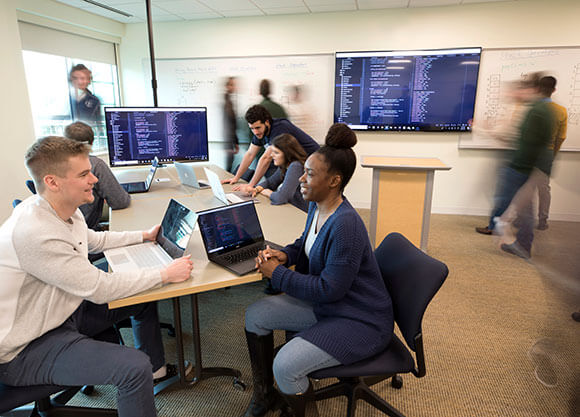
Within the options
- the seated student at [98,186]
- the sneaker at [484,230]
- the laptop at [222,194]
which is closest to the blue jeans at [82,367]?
the seated student at [98,186]

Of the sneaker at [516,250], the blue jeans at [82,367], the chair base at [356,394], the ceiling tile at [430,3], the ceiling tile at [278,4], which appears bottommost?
the sneaker at [516,250]

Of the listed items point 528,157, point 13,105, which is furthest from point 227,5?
point 528,157

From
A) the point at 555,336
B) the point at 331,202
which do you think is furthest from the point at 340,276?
the point at 555,336

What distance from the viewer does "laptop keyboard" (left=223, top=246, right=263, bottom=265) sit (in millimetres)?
1569

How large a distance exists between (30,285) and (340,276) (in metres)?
1.02

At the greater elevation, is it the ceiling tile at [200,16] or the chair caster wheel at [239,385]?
the ceiling tile at [200,16]

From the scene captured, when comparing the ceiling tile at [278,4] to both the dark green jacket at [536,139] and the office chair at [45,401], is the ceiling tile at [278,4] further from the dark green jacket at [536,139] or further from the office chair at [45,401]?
the office chair at [45,401]

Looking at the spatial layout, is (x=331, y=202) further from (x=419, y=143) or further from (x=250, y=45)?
(x=250, y=45)

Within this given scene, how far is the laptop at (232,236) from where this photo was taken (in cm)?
152

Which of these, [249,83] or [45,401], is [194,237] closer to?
[45,401]

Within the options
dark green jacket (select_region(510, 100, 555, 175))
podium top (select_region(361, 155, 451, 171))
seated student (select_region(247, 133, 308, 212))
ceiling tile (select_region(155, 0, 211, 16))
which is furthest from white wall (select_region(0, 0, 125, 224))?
dark green jacket (select_region(510, 100, 555, 175))

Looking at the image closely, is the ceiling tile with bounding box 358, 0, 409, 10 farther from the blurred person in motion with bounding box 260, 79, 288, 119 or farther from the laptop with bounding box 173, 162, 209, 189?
the laptop with bounding box 173, 162, 209, 189

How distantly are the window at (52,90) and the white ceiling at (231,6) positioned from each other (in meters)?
0.67

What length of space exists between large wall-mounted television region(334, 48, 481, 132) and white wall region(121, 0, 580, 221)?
128 millimetres
